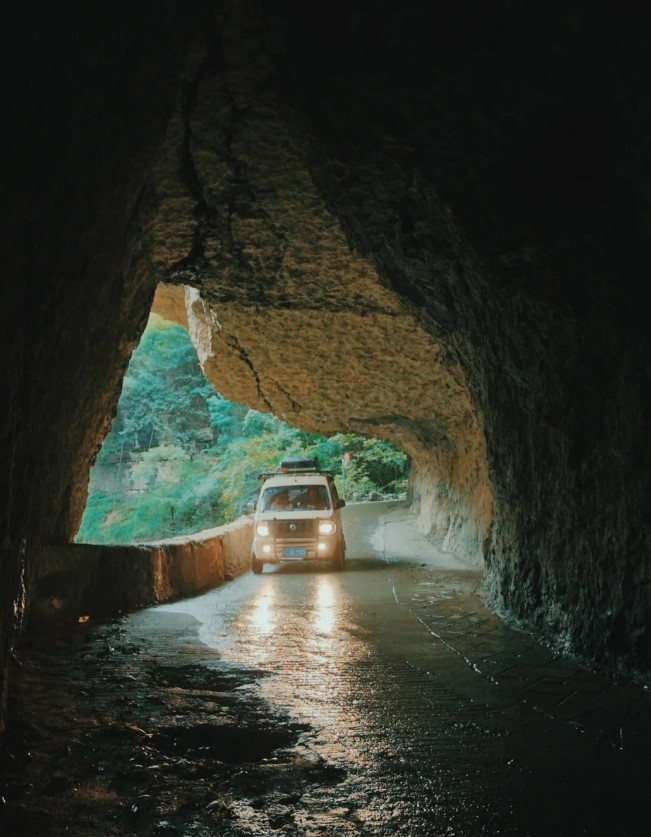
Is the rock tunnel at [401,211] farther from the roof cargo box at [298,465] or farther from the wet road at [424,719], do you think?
the roof cargo box at [298,465]

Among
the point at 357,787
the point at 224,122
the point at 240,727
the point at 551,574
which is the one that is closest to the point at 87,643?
the point at 240,727

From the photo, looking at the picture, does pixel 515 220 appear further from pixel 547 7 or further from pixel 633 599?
pixel 633 599

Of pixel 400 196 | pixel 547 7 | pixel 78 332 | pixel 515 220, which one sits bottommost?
pixel 78 332

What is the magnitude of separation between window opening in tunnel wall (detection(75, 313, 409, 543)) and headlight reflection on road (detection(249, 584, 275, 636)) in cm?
1916

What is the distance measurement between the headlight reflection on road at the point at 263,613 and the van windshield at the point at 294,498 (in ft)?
11.4

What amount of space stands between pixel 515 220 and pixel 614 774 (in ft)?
14.4

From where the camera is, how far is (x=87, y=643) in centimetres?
586

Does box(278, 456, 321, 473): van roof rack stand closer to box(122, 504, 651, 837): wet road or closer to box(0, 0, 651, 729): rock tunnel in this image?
box(0, 0, 651, 729): rock tunnel

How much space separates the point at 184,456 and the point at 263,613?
2580 centimetres

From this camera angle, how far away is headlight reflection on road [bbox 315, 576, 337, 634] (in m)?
6.83

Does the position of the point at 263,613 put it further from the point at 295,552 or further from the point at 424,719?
the point at 295,552

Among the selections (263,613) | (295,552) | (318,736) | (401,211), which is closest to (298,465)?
(295,552)

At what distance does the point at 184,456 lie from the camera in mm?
32688

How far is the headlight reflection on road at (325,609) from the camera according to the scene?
22.4 feet
